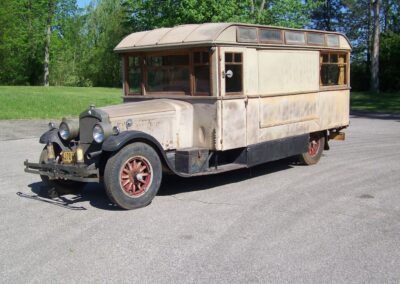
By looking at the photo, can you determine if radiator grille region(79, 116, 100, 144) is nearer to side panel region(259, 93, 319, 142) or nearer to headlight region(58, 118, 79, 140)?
headlight region(58, 118, 79, 140)

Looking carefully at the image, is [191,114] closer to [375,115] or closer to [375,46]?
[375,115]

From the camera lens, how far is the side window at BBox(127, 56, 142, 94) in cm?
903

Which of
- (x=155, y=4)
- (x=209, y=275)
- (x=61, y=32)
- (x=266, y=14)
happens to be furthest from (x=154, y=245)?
(x=61, y=32)

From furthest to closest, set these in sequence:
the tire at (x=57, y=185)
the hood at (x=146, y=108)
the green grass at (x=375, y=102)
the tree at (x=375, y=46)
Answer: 1. the tree at (x=375, y=46)
2. the green grass at (x=375, y=102)
3. the tire at (x=57, y=185)
4. the hood at (x=146, y=108)

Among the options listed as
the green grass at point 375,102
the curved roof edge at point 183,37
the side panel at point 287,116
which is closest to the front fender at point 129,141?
the curved roof edge at point 183,37

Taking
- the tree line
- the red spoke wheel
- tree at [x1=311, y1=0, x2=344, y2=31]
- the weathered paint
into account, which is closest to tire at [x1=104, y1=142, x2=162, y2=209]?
the red spoke wheel

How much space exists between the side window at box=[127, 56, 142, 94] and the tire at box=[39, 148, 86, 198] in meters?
1.95

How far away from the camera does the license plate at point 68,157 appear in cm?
738

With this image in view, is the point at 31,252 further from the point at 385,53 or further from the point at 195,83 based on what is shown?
the point at 385,53

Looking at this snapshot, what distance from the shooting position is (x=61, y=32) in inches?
2484

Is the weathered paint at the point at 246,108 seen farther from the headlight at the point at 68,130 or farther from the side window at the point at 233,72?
the headlight at the point at 68,130

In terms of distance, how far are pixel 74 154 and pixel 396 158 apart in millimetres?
6936

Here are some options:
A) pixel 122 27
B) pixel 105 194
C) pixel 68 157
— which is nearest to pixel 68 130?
pixel 68 157

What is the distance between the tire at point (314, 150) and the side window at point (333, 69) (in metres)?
1.07
